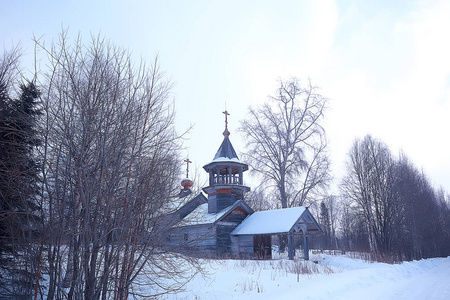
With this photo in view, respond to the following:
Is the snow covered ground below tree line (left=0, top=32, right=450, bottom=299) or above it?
below

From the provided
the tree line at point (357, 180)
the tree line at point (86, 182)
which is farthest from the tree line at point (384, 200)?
the tree line at point (86, 182)

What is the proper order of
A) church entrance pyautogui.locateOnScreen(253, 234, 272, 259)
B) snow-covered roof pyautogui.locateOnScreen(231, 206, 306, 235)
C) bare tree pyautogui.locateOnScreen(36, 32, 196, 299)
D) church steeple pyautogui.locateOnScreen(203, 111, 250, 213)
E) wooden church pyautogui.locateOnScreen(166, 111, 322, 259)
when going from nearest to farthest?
bare tree pyautogui.locateOnScreen(36, 32, 196, 299) → snow-covered roof pyautogui.locateOnScreen(231, 206, 306, 235) → wooden church pyautogui.locateOnScreen(166, 111, 322, 259) → church entrance pyautogui.locateOnScreen(253, 234, 272, 259) → church steeple pyautogui.locateOnScreen(203, 111, 250, 213)

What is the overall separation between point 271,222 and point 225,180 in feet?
18.8

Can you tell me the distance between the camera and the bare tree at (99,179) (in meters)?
4.67

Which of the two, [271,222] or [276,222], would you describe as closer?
[276,222]

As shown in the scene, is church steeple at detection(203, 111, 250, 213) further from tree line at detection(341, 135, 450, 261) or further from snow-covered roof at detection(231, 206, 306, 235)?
tree line at detection(341, 135, 450, 261)

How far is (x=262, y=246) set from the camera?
21016mm

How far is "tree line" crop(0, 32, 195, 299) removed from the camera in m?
4.68

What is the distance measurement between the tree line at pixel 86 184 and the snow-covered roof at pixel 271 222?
15116 mm

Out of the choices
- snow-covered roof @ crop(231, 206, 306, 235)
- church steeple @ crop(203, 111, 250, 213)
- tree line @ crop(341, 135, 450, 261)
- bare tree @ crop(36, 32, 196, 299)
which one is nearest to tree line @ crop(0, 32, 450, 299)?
bare tree @ crop(36, 32, 196, 299)

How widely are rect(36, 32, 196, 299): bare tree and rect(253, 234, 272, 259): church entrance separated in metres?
16.6

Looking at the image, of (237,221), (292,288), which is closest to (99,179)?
(292,288)

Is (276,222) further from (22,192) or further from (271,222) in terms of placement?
(22,192)

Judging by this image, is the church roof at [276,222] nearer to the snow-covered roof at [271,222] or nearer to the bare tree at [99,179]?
the snow-covered roof at [271,222]
